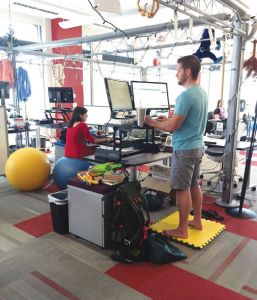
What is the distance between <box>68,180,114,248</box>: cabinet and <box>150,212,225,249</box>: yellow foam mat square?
60cm

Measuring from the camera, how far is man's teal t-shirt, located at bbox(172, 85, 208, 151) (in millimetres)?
2273

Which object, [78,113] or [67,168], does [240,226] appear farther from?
[78,113]

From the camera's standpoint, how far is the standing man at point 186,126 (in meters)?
2.29

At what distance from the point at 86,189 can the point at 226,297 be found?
1311 millimetres

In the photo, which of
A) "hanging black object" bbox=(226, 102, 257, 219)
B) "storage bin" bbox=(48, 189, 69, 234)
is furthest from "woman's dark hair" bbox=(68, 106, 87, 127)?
"hanging black object" bbox=(226, 102, 257, 219)

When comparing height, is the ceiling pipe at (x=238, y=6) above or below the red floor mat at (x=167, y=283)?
above

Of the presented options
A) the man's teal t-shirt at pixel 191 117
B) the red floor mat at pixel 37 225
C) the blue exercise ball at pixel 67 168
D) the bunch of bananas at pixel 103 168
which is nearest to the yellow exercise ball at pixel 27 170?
the blue exercise ball at pixel 67 168

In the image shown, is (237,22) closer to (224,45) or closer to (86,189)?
(224,45)

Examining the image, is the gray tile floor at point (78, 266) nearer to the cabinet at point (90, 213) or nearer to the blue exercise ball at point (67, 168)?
the cabinet at point (90, 213)

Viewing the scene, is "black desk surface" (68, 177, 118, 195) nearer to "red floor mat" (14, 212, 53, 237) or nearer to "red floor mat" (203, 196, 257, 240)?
"red floor mat" (14, 212, 53, 237)

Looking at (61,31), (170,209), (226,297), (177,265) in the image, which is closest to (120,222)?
(177,265)

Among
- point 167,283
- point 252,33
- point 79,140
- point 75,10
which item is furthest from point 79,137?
point 75,10

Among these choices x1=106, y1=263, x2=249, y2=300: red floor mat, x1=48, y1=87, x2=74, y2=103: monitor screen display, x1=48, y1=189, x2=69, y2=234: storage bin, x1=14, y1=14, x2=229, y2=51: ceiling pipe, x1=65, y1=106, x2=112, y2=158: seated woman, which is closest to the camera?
x1=106, y1=263, x2=249, y2=300: red floor mat

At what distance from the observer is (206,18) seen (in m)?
2.93
